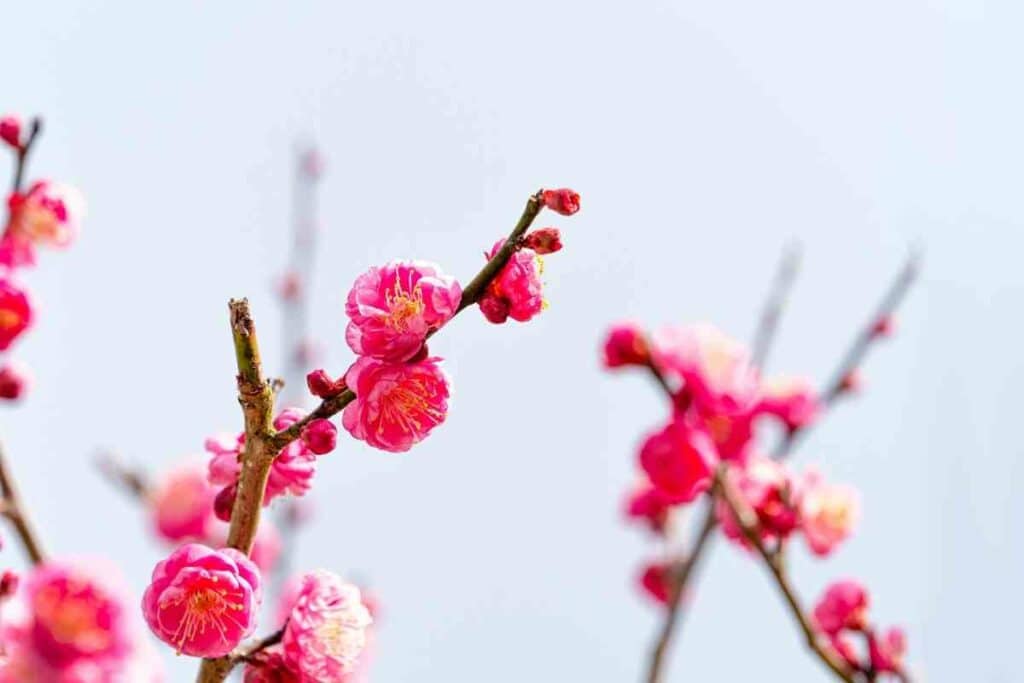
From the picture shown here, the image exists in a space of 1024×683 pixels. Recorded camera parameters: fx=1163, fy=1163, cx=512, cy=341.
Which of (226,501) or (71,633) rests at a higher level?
(71,633)

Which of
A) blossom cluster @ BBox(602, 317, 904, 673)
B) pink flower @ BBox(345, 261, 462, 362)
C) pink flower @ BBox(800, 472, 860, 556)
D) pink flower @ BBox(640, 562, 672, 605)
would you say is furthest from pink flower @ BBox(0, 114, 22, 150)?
pink flower @ BBox(640, 562, 672, 605)

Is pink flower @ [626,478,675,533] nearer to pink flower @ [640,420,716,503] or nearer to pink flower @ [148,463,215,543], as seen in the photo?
pink flower @ [640,420,716,503]

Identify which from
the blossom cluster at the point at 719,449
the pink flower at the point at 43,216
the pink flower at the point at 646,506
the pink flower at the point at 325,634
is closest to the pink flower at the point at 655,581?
the pink flower at the point at 646,506

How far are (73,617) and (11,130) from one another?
690mm

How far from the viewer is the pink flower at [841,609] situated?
1.84 metres

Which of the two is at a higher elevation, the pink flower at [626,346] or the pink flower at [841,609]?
the pink flower at [626,346]

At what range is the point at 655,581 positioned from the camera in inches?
120

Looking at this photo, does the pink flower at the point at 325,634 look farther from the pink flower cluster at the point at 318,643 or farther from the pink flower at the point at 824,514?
the pink flower at the point at 824,514

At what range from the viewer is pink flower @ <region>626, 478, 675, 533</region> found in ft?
8.89

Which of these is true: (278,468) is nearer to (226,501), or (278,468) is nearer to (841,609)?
(226,501)

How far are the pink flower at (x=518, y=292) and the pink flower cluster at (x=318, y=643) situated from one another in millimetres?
331

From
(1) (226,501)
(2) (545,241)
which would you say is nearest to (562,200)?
(2) (545,241)

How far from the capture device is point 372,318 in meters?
1.04

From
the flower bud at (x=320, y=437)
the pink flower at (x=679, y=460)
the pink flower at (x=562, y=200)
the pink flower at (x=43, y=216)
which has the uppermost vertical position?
the pink flower at (x=43, y=216)
